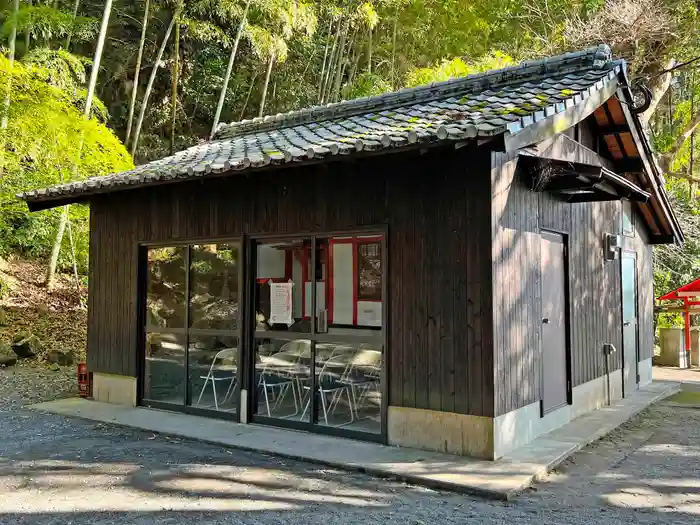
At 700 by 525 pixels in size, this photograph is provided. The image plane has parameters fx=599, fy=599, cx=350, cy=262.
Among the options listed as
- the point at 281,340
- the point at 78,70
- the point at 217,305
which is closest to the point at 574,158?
the point at 281,340

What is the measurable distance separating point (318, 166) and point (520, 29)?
11.6 m

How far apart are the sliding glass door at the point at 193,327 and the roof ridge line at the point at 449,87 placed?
7.94ft

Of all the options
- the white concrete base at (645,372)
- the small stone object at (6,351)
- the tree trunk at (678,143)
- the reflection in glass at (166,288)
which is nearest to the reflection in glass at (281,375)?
the reflection in glass at (166,288)

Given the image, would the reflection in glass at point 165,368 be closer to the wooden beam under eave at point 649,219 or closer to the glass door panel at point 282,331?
the glass door panel at point 282,331

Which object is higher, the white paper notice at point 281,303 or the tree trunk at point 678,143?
the tree trunk at point 678,143

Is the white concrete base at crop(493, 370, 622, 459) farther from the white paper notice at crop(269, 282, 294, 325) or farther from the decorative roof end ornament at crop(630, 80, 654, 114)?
the decorative roof end ornament at crop(630, 80, 654, 114)

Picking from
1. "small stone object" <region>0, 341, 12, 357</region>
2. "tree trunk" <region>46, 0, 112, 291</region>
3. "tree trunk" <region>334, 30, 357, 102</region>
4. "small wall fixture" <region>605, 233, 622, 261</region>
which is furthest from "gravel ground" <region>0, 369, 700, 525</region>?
"tree trunk" <region>334, 30, 357, 102</region>

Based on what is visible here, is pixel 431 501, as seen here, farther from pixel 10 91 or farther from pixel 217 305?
pixel 10 91

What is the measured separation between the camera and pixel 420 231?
5094mm

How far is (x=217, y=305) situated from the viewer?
21.0 feet

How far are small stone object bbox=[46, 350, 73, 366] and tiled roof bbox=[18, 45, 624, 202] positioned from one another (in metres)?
3.96

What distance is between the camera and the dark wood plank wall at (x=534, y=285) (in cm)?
487

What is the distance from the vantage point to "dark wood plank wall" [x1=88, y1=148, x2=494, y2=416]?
15.8 ft

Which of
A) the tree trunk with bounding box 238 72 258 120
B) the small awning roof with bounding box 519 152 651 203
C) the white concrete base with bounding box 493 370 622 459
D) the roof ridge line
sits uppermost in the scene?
the tree trunk with bounding box 238 72 258 120
